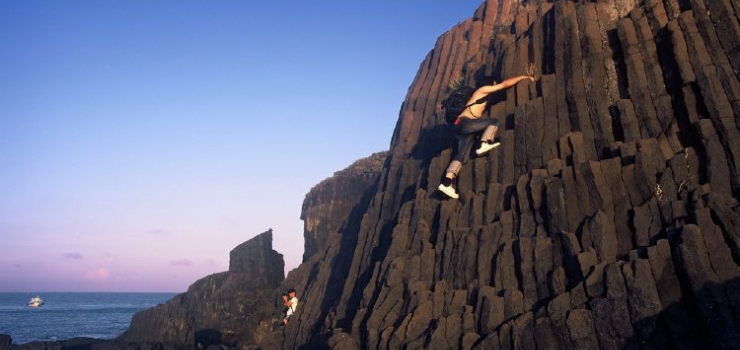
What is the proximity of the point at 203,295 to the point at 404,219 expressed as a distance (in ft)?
79.0

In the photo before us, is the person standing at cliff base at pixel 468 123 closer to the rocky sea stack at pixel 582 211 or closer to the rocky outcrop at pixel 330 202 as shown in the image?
the rocky sea stack at pixel 582 211

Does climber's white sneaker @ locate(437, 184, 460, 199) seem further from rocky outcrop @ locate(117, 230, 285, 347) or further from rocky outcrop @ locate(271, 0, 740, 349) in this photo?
rocky outcrop @ locate(117, 230, 285, 347)

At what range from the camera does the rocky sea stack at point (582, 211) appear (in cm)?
1060

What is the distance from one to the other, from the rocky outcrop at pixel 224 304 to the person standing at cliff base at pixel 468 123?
18.3m

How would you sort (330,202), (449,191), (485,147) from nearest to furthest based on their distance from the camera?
(485,147), (449,191), (330,202)

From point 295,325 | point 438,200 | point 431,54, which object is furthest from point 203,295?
point 438,200

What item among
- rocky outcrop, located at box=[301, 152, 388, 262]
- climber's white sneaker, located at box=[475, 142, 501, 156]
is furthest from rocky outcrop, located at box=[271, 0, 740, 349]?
rocky outcrop, located at box=[301, 152, 388, 262]

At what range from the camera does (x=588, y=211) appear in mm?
13297

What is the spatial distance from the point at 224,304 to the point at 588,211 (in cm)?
2770

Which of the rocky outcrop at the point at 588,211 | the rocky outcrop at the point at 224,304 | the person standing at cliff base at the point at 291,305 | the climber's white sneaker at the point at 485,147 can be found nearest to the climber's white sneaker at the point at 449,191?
the rocky outcrop at the point at 588,211

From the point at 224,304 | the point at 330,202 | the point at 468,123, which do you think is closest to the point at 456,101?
the point at 468,123

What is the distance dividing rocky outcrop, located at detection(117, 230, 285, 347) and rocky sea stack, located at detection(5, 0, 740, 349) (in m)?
12.5

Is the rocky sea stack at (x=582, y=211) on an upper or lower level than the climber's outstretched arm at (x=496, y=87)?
lower

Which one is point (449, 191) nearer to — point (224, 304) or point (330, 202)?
point (330, 202)
